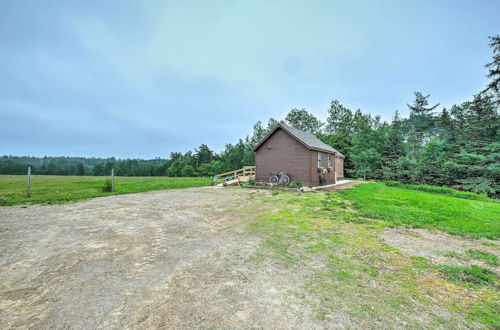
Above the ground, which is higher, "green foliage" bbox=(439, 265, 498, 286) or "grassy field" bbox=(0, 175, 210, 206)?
"grassy field" bbox=(0, 175, 210, 206)

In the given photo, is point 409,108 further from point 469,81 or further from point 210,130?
point 210,130

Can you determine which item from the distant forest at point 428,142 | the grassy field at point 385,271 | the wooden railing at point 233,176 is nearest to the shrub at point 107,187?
the wooden railing at point 233,176

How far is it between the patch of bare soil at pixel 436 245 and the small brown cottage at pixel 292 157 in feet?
32.9

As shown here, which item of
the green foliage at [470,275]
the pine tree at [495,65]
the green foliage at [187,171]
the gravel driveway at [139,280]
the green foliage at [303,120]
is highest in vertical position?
the green foliage at [303,120]

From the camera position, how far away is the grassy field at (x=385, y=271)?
2.16m

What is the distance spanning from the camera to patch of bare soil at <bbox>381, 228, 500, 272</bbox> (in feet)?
→ 11.7

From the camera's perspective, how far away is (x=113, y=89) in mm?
43000

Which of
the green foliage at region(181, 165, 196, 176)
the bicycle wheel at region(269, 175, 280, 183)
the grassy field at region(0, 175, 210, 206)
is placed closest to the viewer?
the grassy field at region(0, 175, 210, 206)

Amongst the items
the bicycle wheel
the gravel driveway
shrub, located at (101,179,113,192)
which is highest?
the bicycle wheel

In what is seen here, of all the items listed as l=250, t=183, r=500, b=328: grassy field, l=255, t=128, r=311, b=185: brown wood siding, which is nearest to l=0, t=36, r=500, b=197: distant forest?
l=255, t=128, r=311, b=185: brown wood siding

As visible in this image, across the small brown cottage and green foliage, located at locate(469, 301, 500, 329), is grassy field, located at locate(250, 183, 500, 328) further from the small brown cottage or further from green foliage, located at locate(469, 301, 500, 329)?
the small brown cottage

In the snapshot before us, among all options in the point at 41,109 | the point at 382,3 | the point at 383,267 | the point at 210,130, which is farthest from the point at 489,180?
the point at 41,109

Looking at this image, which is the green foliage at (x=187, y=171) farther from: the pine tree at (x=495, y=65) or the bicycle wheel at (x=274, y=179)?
the pine tree at (x=495, y=65)

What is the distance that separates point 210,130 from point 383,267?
212ft
